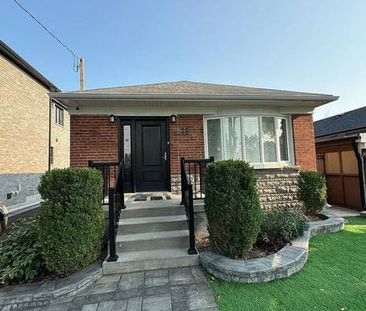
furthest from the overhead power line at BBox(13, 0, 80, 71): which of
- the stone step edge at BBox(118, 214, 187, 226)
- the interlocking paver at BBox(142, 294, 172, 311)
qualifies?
the interlocking paver at BBox(142, 294, 172, 311)

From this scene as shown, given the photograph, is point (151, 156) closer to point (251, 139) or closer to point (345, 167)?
point (251, 139)

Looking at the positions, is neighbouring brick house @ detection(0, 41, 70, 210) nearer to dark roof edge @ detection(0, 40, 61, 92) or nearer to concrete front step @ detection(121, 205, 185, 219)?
dark roof edge @ detection(0, 40, 61, 92)

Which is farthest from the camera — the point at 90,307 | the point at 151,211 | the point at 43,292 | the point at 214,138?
the point at 214,138

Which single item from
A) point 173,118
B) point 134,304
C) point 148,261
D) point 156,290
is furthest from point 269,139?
point 134,304

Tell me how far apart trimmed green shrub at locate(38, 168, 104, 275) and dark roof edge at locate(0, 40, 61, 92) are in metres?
8.86

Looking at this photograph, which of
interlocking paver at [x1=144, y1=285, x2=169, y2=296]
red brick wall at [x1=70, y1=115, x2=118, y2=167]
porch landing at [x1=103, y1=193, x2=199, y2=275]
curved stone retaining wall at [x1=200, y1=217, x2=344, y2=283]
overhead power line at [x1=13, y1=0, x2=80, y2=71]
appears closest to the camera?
interlocking paver at [x1=144, y1=285, x2=169, y2=296]

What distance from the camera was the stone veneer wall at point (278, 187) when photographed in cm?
660

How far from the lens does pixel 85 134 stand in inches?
252

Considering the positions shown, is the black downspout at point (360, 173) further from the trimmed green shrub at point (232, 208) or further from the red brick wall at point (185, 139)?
the trimmed green shrub at point (232, 208)

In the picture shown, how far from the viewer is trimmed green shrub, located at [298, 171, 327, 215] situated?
18.9ft

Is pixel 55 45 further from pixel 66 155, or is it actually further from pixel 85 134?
pixel 85 134

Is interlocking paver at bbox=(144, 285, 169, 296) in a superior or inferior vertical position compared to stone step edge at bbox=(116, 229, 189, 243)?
inferior

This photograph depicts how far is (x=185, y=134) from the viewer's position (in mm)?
6707

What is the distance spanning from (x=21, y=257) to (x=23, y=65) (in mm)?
10479
